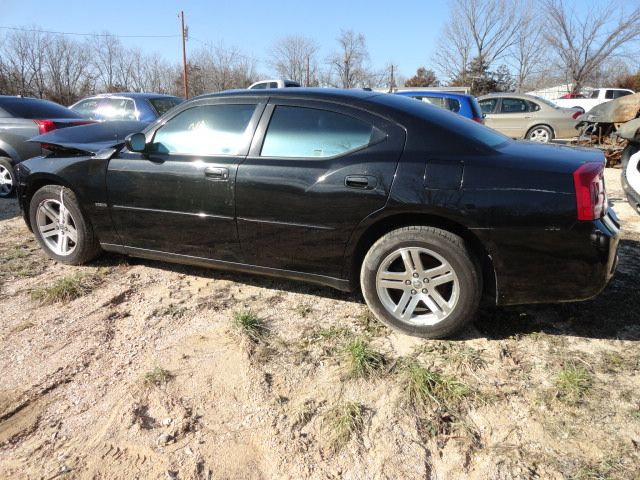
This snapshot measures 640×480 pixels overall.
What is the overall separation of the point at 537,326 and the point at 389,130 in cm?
159

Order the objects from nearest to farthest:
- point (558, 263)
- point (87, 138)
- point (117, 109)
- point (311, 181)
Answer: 1. point (558, 263)
2. point (311, 181)
3. point (87, 138)
4. point (117, 109)

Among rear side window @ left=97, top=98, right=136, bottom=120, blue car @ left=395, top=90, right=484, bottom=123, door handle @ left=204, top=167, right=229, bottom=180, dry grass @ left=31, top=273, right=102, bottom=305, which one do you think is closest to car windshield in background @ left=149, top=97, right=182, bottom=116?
rear side window @ left=97, top=98, right=136, bottom=120

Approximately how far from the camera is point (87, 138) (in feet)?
14.0

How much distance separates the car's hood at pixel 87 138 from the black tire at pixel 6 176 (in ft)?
9.71

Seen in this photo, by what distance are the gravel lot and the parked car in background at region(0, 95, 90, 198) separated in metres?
4.05

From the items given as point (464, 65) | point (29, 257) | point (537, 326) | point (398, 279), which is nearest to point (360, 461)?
point (398, 279)

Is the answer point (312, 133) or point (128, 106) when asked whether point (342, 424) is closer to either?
point (312, 133)

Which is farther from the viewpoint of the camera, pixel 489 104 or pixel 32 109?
pixel 489 104

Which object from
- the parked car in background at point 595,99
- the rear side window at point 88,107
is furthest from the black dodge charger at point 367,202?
the parked car in background at point 595,99

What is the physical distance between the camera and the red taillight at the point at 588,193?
8.22 feet

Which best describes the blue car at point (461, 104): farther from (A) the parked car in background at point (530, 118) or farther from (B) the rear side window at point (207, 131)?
(B) the rear side window at point (207, 131)

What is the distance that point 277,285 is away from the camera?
374cm

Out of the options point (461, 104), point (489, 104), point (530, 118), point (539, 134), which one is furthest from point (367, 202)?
point (489, 104)

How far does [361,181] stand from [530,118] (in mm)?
11873
